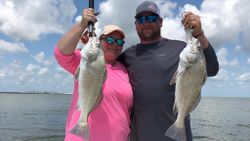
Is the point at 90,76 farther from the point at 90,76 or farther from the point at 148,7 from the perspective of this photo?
the point at 148,7

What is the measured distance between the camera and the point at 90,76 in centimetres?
513

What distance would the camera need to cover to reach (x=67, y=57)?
578 cm

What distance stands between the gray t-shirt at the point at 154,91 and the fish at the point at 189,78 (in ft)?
2.10

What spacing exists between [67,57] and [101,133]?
138cm

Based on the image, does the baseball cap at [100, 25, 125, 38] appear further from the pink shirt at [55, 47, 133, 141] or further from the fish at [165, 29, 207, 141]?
the fish at [165, 29, 207, 141]

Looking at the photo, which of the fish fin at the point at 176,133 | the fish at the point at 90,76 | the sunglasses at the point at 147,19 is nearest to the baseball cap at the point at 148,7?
the sunglasses at the point at 147,19

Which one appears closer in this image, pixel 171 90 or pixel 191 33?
pixel 191 33

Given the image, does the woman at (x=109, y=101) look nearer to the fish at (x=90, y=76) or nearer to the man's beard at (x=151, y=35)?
the man's beard at (x=151, y=35)

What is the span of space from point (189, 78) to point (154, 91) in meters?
1.02

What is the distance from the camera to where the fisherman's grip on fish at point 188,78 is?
516 centimetres

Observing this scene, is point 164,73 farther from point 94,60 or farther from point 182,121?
point 94,60

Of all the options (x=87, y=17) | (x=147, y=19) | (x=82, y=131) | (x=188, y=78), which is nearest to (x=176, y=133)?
(x=188, y=78)

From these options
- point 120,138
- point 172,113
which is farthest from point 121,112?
point 172,113

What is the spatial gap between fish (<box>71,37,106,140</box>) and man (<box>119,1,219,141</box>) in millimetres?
1135
